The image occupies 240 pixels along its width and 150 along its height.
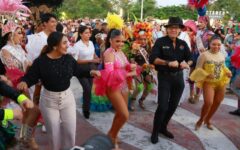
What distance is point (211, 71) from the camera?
251 inches

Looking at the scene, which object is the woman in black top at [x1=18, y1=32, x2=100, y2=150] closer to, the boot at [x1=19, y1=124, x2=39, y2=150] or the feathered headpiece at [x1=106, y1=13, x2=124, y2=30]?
the boot at [x1=19, y1=124, x2=39, y2=150]

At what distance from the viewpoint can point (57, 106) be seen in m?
4.41

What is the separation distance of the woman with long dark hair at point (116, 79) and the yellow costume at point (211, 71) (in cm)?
147

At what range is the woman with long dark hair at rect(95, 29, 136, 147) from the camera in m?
5.23

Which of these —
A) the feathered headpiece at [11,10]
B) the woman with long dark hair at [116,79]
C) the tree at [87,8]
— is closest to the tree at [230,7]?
the tree at [87,8]

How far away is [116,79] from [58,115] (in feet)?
3.59

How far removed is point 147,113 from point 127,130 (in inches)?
48.7

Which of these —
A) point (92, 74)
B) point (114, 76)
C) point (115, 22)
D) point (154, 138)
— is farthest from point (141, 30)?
point (92, 74)

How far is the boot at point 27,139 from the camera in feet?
17.4

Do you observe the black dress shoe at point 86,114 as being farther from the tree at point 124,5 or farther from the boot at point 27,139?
the tree at point 124,5

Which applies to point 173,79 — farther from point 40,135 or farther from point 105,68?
point 40,135

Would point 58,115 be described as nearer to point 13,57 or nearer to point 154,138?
point 13,57

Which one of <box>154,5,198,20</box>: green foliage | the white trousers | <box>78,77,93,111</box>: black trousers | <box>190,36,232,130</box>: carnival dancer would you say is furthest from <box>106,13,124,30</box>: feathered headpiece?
<box>154,5,198,20</box>: green foliage

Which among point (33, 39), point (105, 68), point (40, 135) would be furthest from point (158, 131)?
point (33, 39)
